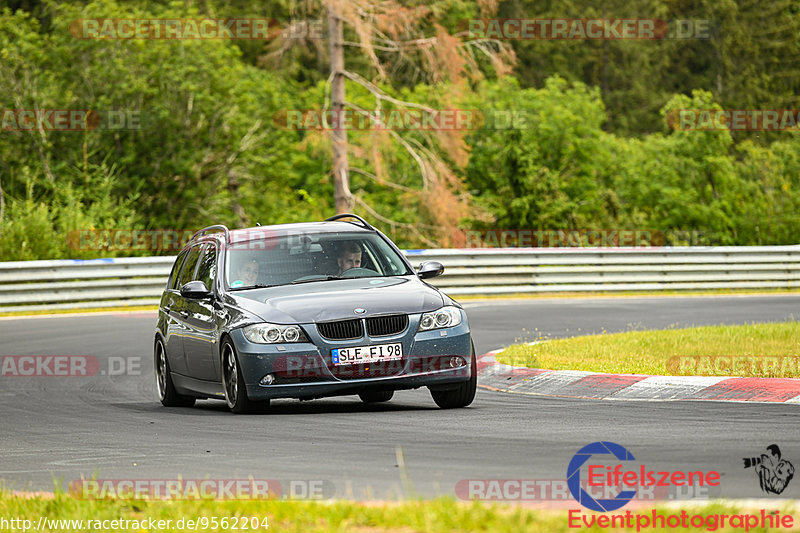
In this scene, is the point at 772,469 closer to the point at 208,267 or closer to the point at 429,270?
the point at 429,270

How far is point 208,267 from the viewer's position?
41.0 ft

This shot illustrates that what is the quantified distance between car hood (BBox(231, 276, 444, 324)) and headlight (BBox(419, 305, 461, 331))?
0.18 ft

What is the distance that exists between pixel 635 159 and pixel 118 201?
103 feet

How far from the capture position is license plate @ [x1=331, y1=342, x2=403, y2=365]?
414 inches

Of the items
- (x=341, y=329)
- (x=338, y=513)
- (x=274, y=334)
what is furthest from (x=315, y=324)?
(x=338, y=513)

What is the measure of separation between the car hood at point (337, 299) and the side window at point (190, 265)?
172cm

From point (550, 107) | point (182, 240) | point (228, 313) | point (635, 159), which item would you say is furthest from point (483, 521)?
point (635, 159)

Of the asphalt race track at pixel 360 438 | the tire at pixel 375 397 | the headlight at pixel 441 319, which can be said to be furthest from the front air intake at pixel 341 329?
the tire at pixel 375 397

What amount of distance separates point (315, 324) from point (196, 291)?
1.63 meters

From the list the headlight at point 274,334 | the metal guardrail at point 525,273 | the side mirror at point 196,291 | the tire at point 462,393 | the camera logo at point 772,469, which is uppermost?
the side mirror at point 196,291

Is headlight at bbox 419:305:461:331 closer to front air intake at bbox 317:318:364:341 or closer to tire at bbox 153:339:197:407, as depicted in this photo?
front air intake at bbox 317:318:364:341

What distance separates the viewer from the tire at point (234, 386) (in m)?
10.8

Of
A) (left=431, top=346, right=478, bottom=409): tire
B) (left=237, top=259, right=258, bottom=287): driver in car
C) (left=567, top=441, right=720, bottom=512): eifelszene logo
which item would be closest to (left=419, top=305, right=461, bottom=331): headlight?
(left=431, top=346, right=478, bottom=409): tire

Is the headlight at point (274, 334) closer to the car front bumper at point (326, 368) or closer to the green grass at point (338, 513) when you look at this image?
the car front bumper at point (326, 368)
